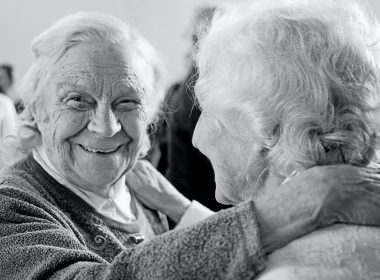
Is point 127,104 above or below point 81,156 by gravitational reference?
above

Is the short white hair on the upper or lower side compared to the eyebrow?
upper

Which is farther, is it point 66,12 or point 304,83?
point 66,12

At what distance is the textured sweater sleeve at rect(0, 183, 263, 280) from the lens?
1.14 m

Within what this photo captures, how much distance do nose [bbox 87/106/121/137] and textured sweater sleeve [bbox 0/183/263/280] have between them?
423 mm

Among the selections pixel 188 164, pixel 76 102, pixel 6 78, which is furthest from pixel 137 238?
pixel 6 78

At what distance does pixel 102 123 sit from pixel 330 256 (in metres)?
0.93

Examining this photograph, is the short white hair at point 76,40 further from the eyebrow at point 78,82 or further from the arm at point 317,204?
the arm at point 317,204

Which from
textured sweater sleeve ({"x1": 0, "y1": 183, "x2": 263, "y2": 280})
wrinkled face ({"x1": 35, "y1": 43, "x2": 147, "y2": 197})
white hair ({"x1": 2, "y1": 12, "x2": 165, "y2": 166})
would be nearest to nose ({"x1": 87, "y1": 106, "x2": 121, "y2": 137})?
wrinkled face ({"x1": 35, "y1": 43, "x2": 147, "y2": 197})

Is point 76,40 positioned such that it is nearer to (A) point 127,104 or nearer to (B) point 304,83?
(A) point 127,104

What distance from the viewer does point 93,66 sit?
1847mm

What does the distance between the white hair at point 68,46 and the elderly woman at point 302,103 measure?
1.97 ft

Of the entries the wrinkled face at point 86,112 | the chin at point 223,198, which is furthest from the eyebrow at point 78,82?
the chin at point 223,198

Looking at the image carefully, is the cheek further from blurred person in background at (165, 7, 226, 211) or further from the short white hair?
blurred person in background at (165, 7, 226, 211)

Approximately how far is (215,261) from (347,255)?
23cm
